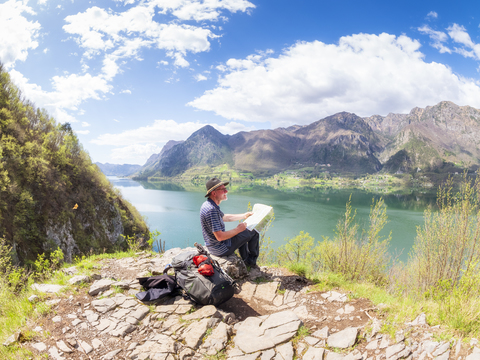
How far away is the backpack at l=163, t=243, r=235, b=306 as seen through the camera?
→ 16.7 feet

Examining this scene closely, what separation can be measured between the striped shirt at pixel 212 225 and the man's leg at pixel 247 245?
185mm

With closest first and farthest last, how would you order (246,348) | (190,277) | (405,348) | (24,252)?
(405,348) → (246,348) → (190,277) → (24,252)

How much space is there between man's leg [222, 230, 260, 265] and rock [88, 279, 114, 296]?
287cm

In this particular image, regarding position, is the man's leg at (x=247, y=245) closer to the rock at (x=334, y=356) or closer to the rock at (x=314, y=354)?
the rock at (x=314, y=354)

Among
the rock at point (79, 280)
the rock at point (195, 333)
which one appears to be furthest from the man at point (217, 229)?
the rock at point (79, 280)

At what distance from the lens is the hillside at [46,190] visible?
1914 cm

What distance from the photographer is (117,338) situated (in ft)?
14.0

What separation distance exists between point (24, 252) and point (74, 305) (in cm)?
1915

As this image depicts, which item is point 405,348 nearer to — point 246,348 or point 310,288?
point 246,348

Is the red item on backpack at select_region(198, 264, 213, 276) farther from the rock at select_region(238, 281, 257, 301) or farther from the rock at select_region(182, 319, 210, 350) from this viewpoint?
the rock at select_region(238, 281, 257, 301)

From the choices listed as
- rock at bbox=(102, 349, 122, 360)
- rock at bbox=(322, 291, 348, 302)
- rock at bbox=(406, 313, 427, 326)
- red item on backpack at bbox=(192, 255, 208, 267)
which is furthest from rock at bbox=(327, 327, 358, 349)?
rock at bbox=(102, 349, 122, 360)

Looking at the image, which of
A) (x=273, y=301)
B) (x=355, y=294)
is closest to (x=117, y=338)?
(x=273, y=301)

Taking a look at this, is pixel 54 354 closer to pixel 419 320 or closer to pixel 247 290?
pixel 247 290

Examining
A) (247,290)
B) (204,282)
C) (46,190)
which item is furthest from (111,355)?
(46,190)
